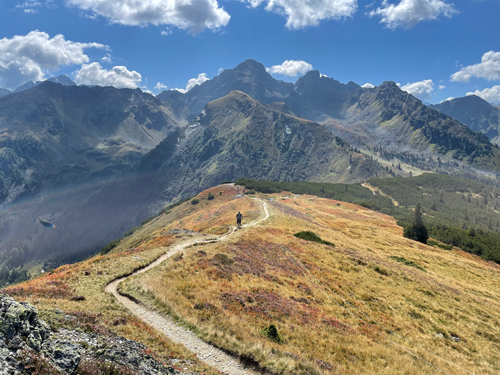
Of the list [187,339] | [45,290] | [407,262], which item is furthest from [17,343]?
[407,262]

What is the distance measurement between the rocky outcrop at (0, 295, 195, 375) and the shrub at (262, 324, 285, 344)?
22.3 ft

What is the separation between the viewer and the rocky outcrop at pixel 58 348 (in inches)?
295

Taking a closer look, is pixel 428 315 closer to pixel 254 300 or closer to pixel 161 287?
pixel 254 300

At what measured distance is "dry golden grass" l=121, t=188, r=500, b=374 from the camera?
15.5 m

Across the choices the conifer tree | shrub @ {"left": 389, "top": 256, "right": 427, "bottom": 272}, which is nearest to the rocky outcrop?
shrub @ {"left": 389, "top": 256, "right": 427, "bottom": 272}

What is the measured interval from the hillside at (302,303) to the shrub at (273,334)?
0.14 meters

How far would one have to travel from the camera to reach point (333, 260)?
3538cm

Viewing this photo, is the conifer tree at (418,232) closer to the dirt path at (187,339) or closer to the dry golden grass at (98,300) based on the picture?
the dirt path at (187,339)

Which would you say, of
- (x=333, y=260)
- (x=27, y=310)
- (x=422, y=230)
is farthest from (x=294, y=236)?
(x=422, y=230)

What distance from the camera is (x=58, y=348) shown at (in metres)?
8.51

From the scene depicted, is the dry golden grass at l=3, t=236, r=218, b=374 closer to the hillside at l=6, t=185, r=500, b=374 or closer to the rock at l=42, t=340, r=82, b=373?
the hillside at l=6, t=185, r=500, b=374

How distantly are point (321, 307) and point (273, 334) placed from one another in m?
8.25

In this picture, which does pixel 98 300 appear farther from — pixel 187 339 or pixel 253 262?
pixel 253 262

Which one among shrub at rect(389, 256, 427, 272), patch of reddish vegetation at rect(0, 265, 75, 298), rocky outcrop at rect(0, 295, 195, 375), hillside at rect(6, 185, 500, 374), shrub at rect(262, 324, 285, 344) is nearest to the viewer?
rocky outcrop at rect(0, 295, 195, 375)
